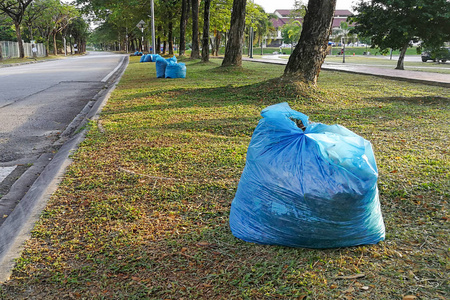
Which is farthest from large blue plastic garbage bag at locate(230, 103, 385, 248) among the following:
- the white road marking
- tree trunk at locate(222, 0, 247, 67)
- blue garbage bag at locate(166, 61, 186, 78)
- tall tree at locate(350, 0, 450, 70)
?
tall tree at locate(350, 0, 450, 70)

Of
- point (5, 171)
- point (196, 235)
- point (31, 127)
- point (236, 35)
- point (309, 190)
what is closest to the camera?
point (309, 190)

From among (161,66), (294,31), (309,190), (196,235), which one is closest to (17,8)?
(161,66)

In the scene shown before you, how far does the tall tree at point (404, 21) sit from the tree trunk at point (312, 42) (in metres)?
10.9

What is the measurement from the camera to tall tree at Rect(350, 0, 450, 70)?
16.4 meters

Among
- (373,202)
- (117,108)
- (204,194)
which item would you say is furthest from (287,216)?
(117,108)

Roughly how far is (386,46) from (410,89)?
988cm

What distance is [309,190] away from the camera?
2154mm

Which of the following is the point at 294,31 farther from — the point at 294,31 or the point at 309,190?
the point at 309,190

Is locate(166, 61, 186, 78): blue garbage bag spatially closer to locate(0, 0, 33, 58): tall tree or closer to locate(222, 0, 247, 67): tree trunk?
locate(222, 0, 247, 67): tree trunk

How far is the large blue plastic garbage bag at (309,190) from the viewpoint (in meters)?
2.15

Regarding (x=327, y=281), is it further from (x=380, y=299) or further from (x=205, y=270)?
(x=205, y=270)

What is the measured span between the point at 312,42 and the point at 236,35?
23.7 feet

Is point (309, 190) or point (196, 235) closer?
point (309, 190)

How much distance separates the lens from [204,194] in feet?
10.4
